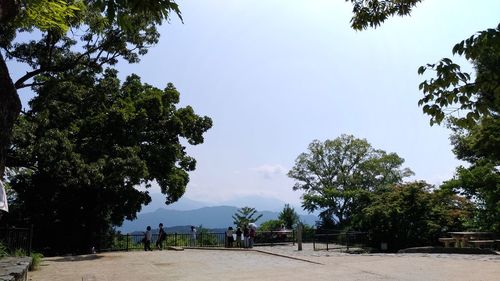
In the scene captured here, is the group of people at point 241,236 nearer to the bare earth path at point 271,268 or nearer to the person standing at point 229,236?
the person standing at point 229,236

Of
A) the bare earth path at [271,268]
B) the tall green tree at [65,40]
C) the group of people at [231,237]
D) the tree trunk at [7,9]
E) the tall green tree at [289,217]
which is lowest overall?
the bare earth path at [271,268]

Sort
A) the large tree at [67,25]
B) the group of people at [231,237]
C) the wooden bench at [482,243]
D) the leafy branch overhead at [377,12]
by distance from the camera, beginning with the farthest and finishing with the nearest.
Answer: the group of people at [231,237] → the wooden bench at [482,243] → the leafy branch overhead at [377,12] → the large tree at [67,25]

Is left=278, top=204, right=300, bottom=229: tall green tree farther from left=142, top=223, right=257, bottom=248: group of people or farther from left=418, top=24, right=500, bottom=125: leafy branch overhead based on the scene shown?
left=418, top=24, right=500, bottom=125: leafy branch overhead

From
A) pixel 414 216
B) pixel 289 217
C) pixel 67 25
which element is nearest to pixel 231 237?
pixel 414 216

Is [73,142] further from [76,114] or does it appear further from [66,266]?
[66,266]

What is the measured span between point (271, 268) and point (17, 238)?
25.9ft

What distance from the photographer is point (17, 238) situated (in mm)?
13797

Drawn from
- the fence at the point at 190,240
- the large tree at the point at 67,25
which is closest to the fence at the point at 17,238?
the large tree at the point at 67,25

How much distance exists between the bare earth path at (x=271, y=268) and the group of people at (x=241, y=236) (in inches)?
297

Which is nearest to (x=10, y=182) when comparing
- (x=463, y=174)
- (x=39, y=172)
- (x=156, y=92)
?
(x=39, y=172)

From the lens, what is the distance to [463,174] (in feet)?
73.6

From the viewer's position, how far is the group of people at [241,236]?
25109 mm

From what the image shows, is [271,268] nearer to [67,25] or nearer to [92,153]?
[67,25]

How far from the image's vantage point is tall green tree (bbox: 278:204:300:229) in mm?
37112
